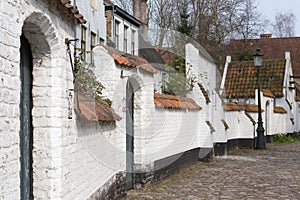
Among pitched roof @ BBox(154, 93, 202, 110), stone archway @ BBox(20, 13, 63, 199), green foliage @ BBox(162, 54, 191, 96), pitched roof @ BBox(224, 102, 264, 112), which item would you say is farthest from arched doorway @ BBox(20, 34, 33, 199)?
pitched roof @ BBox(224, 102, 264, 112)

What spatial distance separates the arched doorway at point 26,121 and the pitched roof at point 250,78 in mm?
27912

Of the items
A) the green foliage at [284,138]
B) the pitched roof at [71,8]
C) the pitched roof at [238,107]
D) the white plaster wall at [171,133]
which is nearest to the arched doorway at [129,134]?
the white plaster wall at [171,133]

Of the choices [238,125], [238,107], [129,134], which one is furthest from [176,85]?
[238,125]

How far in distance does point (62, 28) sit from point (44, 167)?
5.37ft

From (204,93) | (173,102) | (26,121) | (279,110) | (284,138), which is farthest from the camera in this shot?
(279,110)

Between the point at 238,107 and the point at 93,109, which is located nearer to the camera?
the point at 93,109

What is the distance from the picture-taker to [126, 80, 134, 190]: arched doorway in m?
11.4

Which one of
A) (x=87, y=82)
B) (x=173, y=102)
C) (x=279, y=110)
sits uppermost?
(x=87, y=82)

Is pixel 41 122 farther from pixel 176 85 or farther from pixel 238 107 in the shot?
pixel 238 107

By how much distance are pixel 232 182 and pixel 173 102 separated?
276 centimetres

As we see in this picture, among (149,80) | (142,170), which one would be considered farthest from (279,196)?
(149,80)

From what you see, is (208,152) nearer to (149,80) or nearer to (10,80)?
(149,80)

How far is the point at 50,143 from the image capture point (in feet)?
20.3

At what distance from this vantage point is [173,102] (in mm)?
14633
